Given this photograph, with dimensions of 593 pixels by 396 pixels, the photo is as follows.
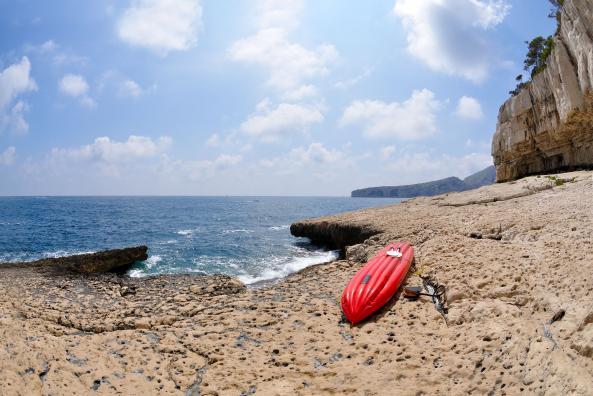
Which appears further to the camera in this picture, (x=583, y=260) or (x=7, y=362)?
(x=583, y=260)

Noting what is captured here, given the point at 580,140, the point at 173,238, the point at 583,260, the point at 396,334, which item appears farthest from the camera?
the point at 173,238

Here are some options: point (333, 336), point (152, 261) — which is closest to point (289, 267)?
point (152, 261)

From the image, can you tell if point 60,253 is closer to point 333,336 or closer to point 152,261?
point 152,261

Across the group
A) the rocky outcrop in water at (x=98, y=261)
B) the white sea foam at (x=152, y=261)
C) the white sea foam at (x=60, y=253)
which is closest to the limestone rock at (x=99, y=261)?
the rocky outcrop in water at (x=98, y=261)

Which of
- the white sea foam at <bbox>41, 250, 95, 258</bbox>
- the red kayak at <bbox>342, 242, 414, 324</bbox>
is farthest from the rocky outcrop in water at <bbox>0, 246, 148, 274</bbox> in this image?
the red kayak at <bbox>342, 242, 414, 324</bbox>

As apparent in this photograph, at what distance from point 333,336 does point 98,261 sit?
2123cm

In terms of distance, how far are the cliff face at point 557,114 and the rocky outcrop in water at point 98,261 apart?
3123 cm

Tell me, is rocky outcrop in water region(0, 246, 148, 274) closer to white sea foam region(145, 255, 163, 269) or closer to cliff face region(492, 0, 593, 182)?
white sea foam region(145, 255, 163, 269)

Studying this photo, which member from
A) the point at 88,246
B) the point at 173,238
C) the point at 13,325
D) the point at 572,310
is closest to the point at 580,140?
the point at 572,310

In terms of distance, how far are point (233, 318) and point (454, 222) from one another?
11846 millimetres

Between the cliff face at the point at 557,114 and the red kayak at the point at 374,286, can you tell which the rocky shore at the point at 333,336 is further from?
the cliff face at the point at 557,114

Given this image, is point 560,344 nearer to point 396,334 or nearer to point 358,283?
point 396,334

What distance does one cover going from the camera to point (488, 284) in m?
7.62

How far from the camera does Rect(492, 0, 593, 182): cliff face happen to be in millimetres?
19375
